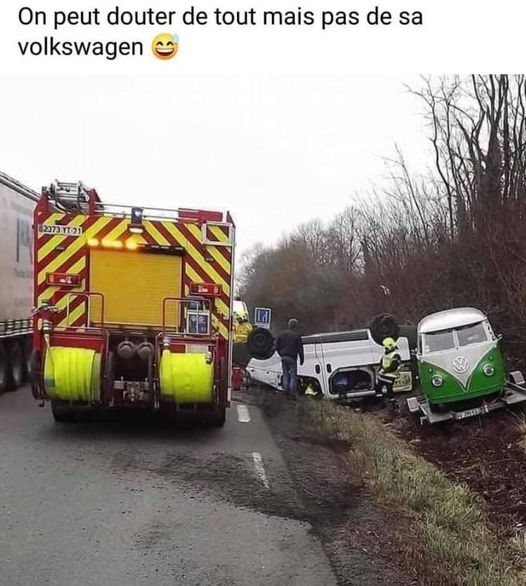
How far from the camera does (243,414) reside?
463 inches

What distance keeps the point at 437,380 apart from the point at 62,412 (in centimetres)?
632

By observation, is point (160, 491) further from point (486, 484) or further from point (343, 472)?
point (486, 484)

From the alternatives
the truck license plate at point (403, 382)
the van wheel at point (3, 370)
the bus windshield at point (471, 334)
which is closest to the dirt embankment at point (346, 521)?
the bus windshield at point (471, 334)

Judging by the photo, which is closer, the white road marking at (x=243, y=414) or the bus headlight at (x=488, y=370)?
the white road marking at (x=243, y=414)

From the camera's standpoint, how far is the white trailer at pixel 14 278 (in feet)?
42.1

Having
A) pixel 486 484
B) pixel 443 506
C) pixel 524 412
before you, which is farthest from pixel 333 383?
pixel 443 506

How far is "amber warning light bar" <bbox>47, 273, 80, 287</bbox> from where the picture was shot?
888 centimetres

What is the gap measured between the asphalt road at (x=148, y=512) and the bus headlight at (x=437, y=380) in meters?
4.36

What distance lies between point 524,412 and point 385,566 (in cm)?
790

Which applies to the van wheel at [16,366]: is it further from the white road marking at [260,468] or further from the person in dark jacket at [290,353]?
the white road marking at [260,468]

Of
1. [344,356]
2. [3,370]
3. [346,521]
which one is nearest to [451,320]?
[344,356]

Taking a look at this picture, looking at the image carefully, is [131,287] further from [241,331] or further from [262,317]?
[262,317]

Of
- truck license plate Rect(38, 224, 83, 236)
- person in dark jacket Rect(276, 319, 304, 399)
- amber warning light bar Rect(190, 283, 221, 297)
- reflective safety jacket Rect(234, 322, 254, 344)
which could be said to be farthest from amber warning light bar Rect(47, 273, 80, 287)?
reflective safety jacket Rect(234, 322, 254, 344)

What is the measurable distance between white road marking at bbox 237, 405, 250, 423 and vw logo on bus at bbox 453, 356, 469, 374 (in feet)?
11.7
